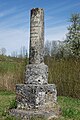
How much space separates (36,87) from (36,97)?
0.70 feet

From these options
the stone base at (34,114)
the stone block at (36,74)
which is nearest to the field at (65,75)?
the stone block at (36,74)

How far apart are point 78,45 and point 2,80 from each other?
89.6 feet

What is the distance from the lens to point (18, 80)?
47.1 feet

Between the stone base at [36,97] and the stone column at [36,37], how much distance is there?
0.67 m

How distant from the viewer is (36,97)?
623cm

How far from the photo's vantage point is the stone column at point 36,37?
6703mm

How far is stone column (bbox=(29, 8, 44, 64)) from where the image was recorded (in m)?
6.70

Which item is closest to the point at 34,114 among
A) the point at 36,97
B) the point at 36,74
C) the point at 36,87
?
the point at 36,97

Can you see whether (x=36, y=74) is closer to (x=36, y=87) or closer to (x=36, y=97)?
(x=36, y=87)

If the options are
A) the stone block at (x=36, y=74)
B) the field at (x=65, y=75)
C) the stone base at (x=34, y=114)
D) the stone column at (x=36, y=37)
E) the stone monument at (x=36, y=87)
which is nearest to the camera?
the stone base at (x=34, y=114)

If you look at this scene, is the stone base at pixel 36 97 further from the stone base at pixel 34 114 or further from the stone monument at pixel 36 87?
the stone base at pixel 34 114

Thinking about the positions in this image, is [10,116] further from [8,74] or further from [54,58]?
[8,74]

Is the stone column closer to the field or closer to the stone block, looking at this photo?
the stone block

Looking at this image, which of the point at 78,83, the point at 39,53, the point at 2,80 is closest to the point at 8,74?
the point at 2,80
